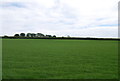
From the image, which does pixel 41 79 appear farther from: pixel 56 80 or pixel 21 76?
pixel 21 76

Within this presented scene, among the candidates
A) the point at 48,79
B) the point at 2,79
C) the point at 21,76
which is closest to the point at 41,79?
the point at 48,79

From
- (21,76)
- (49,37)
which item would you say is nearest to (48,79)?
(21,76)

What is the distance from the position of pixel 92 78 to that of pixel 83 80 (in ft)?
1.57

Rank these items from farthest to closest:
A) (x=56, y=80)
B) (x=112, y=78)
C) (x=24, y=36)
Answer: (x=24, y=36) → (x=112, y=78) → (x=56, y=80)

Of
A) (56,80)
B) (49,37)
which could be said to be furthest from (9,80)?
(49,37)

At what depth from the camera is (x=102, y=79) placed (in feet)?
18.1

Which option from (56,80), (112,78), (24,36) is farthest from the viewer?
(24,36)

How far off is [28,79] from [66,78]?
1380mm

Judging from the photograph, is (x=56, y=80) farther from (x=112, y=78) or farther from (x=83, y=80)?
(x=112, y=78)

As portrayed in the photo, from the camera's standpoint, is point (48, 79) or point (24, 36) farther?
point (24, 36)

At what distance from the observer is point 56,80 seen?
5.29 m

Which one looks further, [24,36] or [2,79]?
[24,36]

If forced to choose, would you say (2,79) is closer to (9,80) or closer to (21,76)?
(9,80)

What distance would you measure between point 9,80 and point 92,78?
3.02 metres
